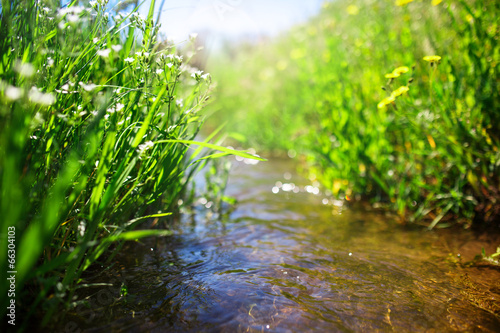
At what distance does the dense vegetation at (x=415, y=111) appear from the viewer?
216cm

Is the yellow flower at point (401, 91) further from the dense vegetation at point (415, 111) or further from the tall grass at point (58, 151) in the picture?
the tall grass at point (58, 151)

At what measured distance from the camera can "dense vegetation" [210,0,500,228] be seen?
7.08 feet

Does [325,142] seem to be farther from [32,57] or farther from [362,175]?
[32,57]

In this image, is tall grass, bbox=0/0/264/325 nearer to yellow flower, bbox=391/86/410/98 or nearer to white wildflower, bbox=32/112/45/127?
white wildflower, bbox=32/112/45/127

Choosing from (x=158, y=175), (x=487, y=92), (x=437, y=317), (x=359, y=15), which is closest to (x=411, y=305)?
(x=437, y=317)

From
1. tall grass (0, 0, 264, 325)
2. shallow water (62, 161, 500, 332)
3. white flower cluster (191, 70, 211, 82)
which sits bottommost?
shallow water (62, 161, 500, 332)

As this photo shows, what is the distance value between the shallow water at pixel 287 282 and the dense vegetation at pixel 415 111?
15.4 inches

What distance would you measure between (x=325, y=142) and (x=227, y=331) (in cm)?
242

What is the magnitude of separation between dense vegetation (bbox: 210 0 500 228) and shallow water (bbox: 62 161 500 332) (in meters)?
0.39

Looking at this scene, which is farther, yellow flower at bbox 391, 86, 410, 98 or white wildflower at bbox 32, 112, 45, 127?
yellow flower at bbox 391, 86, 410, 98

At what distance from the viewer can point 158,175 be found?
4.90 ft

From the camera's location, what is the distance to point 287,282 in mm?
1549

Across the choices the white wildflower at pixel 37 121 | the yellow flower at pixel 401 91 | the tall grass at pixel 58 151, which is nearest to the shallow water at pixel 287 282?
the tall grass at pixel 58 151

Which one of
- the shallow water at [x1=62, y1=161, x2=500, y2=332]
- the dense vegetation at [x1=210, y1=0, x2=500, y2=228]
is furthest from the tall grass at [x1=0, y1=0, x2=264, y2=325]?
the dense vegetation at [x1=210, y1=0, x2=500, y2=228]
